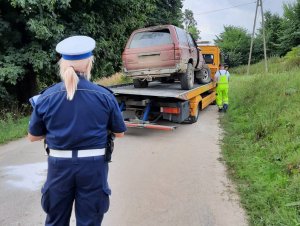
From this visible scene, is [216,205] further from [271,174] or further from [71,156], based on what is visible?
[71,156]

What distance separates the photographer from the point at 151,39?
1007 cm

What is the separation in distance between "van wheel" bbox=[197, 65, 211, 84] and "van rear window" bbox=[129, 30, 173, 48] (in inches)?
146

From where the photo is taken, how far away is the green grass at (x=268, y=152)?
459 centimetres

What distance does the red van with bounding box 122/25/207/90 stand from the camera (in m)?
9.76

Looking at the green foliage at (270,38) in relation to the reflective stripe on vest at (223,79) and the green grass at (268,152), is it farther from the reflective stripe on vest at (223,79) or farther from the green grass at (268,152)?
the green grass at (268,152)

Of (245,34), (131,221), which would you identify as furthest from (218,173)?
(245,34)

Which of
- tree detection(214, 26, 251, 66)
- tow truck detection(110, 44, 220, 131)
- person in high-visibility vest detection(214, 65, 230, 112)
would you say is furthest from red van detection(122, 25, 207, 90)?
tree detection(214, 26, 251, 66)

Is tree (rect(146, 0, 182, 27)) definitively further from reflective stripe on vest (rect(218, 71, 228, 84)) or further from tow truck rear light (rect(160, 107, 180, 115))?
tow truck rear light (rect(160, 107, 180, 115))

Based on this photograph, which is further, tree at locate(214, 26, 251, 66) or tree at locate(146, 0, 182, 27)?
tree at locate(214, 26, 251, 66)

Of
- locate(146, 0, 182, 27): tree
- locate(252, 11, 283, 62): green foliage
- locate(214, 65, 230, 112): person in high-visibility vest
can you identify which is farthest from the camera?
locate(252, 11, 283, 62): green foliage

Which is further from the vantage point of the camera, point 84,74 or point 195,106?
point 195,106

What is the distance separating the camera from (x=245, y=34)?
56812mm

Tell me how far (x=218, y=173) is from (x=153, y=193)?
4.76 ft

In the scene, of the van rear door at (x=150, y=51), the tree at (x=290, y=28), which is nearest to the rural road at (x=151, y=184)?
the van rear door at (x=150, y=51)
